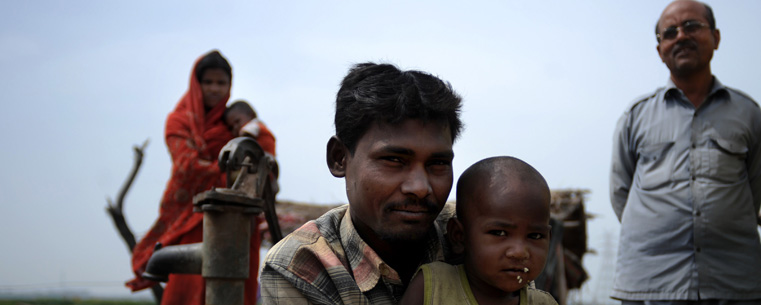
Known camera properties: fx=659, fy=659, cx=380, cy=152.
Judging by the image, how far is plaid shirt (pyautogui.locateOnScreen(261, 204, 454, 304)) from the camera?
1896 mm

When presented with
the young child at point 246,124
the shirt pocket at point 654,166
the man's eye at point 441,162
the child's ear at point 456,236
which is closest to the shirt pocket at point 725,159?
the shirt pocket at point 654,166

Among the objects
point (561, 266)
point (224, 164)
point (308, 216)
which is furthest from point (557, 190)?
point (224, 164)

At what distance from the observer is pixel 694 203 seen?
3.59 meters

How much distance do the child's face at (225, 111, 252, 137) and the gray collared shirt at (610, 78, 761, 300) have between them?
2.82 metres

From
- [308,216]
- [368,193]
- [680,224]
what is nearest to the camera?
[368,193]

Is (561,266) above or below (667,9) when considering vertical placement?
below

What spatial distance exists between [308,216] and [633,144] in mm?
5701

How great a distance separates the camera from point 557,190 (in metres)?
8.41

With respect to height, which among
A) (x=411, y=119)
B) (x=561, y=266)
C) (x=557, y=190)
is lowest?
(x=561, y=266)

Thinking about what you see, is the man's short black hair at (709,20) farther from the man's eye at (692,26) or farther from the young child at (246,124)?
the young child at (246,124)

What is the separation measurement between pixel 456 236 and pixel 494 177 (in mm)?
254

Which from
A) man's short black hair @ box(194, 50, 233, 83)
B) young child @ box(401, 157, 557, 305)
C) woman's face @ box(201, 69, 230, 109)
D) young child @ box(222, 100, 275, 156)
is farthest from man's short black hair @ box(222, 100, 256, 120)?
young child @ box(401, 157, 557, 305)

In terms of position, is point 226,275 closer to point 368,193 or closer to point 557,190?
point 368,193

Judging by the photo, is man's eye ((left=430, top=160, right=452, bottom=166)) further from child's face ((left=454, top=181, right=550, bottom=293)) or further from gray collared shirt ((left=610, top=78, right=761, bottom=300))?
gray collared shirt ((left=610, top=78, right=761, bottom=300))
